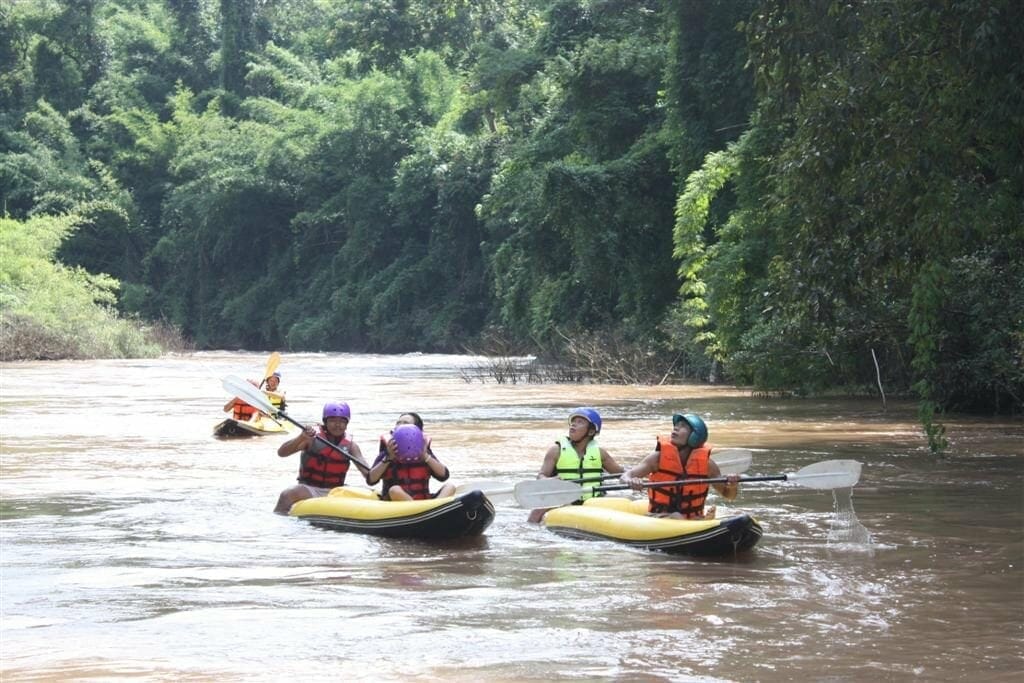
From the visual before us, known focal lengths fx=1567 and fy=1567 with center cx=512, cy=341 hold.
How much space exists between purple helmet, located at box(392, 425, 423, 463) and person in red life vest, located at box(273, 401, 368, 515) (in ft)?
2.06

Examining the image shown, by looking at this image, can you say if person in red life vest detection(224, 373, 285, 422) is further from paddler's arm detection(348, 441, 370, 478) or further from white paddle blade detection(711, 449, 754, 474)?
white paddle blade detection(711, 449, 754, 474)

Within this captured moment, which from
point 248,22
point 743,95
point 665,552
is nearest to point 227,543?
point 665,552

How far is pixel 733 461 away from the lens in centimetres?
1062

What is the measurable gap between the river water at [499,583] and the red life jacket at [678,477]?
0.47 m

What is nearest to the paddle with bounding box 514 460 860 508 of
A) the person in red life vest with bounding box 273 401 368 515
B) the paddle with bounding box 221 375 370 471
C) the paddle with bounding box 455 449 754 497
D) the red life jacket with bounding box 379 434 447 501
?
the paddle with bounding box 455 449 754 497

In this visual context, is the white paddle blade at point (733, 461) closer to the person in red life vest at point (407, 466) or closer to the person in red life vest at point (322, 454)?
the person in red life vest at point (407, 466)

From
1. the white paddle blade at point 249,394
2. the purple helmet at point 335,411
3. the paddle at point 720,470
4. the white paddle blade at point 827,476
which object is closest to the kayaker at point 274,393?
the white paddle blade at point 249,394

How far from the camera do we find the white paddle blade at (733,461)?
10.6 metres

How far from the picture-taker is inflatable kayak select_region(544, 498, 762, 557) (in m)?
9.24

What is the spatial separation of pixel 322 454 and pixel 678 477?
3046 mm

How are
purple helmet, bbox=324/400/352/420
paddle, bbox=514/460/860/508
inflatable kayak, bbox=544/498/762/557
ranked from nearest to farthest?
inflatable kayak, bbox=544/498/762/557 < paddle, bbox=514/460/860/508 < purple helmet, bbox=324/400/352/420

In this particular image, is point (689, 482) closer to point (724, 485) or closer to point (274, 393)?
point (724, 485)

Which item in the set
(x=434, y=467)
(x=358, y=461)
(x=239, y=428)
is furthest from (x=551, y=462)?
(x=239, y=428)

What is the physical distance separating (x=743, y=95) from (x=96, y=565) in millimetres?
19616
